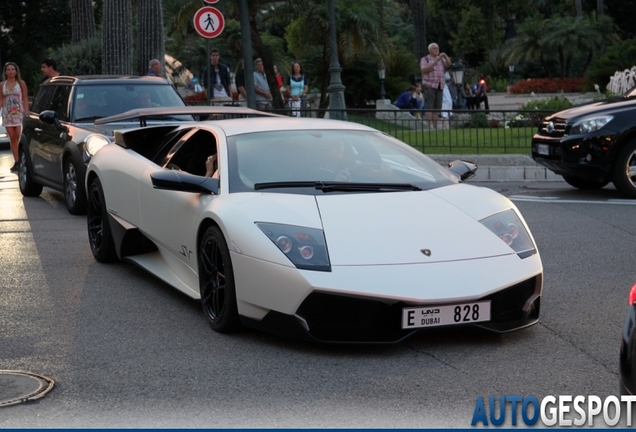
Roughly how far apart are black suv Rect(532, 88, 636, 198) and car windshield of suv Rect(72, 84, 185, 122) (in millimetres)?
4614

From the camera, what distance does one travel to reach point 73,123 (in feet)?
39.9

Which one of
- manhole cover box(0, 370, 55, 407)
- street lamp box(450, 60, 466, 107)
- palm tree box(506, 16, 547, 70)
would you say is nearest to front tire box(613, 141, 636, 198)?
manhole cover box(0, 370, 55, 407)

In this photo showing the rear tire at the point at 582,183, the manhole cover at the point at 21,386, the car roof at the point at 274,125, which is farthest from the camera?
the rear tire at the point at 582,183

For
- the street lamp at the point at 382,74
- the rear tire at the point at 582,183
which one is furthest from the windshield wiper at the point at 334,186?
the street lamp at the point at 382,74

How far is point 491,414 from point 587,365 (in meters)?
1.00

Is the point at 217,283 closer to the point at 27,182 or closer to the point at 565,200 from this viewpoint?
the point at 565,200

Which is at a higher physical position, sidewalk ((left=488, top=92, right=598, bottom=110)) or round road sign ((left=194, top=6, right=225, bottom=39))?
round road sign ((left=194, top=6, right=225, bottom=39))

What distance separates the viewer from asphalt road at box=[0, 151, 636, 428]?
4781 mm

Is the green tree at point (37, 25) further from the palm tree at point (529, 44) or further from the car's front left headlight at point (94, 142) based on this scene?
the car's front left headlight at point (94, 142)

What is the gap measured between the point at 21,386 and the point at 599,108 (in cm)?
940

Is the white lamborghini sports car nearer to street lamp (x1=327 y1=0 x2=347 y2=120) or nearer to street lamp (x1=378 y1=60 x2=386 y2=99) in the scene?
street lamp (x1=327 y1=0 x2=347 y2=120)

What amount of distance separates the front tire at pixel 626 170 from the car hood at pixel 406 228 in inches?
261

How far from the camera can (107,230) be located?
8555mm

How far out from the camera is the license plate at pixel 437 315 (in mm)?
5621
